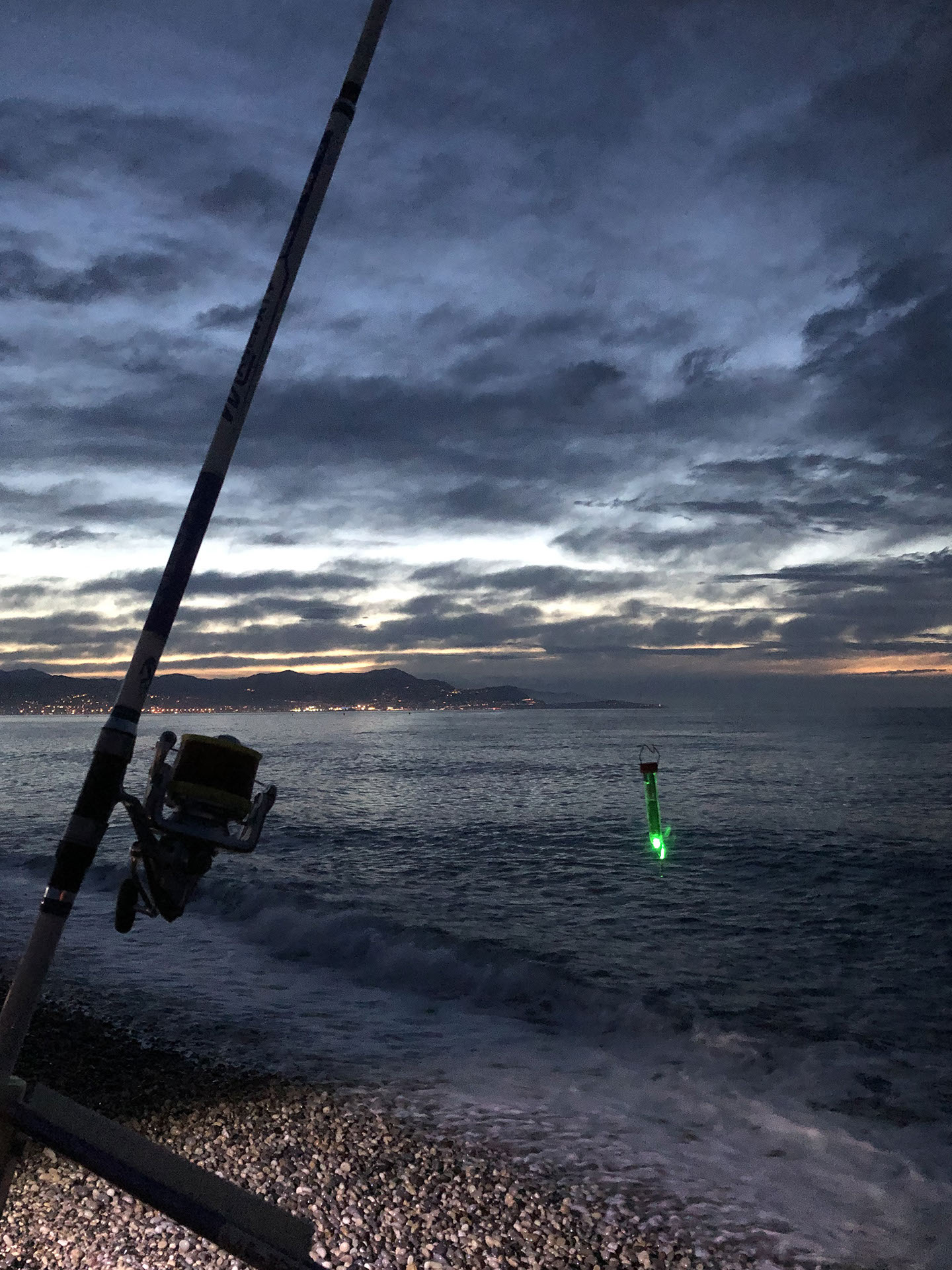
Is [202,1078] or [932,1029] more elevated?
[202,1078]

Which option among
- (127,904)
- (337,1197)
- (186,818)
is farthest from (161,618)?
(337,1197)

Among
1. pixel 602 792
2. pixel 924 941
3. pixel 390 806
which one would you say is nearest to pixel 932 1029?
pixel 924 941

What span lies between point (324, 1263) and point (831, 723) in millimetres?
196973

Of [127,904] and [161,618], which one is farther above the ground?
[161,618]

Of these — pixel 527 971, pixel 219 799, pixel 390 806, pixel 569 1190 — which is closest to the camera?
pixel 219 799

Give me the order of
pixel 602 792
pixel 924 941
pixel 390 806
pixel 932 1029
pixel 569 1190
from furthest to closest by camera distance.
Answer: pixel 602 792
pixel 390 806
pixel 924 941
pixel 932 1029
pixel 569 1190

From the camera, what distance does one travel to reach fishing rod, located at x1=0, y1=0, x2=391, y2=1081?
3273mm

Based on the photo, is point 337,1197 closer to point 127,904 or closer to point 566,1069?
point 127,904

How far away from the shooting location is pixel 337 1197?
22.8 ft

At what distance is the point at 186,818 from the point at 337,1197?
4641 mm

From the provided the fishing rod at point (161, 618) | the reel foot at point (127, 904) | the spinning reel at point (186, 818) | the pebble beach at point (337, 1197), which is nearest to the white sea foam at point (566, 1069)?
the pebble beach at point (337, 1197)

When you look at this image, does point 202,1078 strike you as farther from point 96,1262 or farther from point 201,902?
point 201,902

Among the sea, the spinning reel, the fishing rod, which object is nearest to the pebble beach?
the sea

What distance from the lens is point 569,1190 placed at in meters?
7.32
